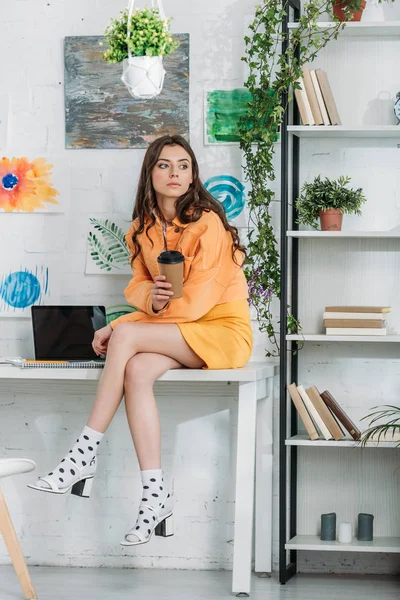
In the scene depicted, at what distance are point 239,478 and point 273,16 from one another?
1.58 metres

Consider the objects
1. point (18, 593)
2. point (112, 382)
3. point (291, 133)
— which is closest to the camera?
point (112, 382)

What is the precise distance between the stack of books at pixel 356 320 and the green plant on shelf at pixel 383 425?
0.96ft

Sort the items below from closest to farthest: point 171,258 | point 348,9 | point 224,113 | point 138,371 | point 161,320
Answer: point 171,258 → point 138,371 → point 161,320 → point 348,9 → point 224,113

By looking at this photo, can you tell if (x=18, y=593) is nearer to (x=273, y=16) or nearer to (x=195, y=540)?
(x=195, y=540)

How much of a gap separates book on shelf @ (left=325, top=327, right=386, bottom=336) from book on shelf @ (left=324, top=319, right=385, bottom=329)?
0.01 m

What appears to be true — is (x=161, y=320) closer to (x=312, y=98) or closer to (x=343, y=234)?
(x=343, y=234)

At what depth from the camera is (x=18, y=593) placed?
3.02 m

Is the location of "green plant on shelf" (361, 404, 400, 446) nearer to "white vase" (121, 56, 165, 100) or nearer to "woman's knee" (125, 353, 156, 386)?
"woman's knee" (125, 353, 156, 386)

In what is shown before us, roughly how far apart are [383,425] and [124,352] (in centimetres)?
90

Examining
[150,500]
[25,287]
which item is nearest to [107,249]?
[25,287]

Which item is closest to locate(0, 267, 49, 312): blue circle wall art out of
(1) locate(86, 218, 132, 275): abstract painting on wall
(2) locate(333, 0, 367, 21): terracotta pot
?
(1) locate(86, 218, 132, 275): abstract painting on wall

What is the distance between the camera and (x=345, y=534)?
3178 millimetres

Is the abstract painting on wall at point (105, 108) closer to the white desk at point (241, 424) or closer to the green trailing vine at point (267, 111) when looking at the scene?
the green trailing vine at point (267, 111)

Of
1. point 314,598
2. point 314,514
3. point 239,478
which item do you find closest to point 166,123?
point 239,478
